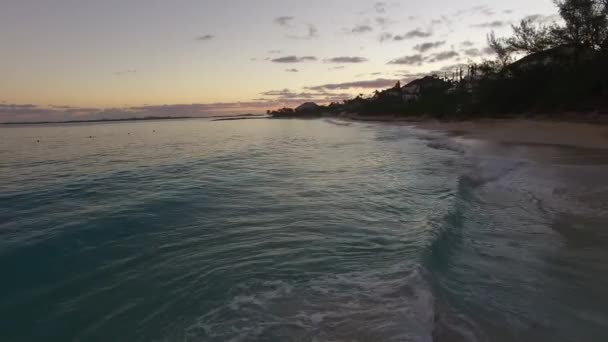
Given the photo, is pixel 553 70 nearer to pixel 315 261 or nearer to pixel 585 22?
pixel 585 22

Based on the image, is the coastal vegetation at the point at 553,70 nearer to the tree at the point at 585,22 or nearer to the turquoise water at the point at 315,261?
the tree at the point at 585,22

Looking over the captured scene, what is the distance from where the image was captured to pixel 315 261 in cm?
590

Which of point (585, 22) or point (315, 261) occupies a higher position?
point (585, 22)

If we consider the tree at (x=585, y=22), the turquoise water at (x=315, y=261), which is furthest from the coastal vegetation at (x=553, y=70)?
the turquoise water at (x=315, y=261)

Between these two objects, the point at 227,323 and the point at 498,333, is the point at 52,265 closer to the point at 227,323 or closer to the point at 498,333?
the point at 227,323

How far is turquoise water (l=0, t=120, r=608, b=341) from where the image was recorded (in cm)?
404

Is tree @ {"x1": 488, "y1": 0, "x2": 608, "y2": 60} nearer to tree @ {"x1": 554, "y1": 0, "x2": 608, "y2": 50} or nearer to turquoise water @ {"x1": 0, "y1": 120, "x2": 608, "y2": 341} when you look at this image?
tree @ {"x1": 554, "y1": 0, "x2": 608, "y2": 50}

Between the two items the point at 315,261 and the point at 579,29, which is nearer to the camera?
the point at 315,261

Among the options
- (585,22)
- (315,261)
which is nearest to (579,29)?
(585,22)

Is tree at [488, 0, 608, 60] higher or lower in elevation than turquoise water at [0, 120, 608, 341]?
higher

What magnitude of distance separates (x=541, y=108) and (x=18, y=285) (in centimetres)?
4392

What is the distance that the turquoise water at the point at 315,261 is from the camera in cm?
404

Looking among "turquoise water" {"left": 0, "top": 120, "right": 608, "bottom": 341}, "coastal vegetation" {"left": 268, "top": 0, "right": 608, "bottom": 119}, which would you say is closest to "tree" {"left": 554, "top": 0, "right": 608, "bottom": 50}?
"coastal vegetation" {"left": 268, "top": 0, "right": 608, "bottom": 119}

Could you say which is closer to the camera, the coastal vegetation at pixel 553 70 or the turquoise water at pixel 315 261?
the turquoise water at pixel 315 261
